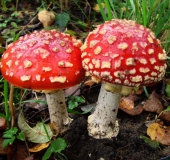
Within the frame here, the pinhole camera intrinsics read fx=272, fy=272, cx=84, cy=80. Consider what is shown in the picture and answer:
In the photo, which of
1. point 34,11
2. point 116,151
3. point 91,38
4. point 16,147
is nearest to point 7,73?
point 91,38

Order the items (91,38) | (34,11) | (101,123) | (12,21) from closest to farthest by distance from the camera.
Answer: (91,38), (101,123), (12,21), (34,11)

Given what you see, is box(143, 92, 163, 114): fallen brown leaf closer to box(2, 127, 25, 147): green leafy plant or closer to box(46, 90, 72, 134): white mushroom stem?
box(46, 90, 72, 134): white mushroom stem

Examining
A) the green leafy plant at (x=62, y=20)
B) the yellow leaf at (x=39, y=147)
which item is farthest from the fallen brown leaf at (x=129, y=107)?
the green leafy plant at (x=62, y=20)

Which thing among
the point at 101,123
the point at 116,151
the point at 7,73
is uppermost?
the point at 7,73

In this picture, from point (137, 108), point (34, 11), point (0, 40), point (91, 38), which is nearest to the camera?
point (91, 38)

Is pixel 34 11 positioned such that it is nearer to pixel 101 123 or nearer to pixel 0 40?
pixel 0 40

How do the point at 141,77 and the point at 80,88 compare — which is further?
the point at 80,88

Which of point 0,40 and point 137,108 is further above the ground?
point 0,40
